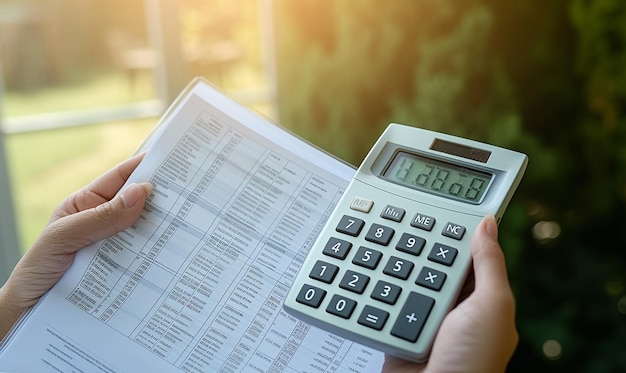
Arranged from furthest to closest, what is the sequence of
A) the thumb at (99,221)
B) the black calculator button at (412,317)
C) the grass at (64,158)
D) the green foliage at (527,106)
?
the grass at (64,158), the green foliage at (527,106), the thumb at (99,221), the black calculator button at (412,317)

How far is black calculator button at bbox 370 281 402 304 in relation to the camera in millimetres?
627

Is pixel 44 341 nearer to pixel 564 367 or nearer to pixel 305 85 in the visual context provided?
pixel 305 85

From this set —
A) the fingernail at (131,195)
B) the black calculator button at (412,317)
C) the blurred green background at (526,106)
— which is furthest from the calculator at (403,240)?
the blurred green background at (526,106)

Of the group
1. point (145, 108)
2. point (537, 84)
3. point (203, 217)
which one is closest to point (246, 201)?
point (203, 217)

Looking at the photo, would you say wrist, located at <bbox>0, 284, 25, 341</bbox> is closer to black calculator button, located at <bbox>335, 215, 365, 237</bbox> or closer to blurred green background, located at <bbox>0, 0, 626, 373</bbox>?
black calculator button, located at <bbox>335, 215, 365, 237</bbox>

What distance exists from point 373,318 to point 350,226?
10 cm

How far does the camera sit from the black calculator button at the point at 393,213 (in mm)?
679

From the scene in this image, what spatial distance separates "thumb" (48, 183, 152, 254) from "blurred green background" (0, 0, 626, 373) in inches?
38.8

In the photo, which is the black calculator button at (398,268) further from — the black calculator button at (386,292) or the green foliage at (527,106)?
the green foliage at (527,106)

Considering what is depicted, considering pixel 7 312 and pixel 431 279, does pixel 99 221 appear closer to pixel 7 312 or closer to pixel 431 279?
pixel 7 312

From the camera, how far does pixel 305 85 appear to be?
5.90ft

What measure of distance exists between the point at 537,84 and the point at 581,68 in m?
0.11

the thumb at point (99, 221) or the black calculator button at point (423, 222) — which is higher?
the black calculator button at point (423, 222)

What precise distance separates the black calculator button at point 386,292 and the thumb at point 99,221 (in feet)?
0.88
